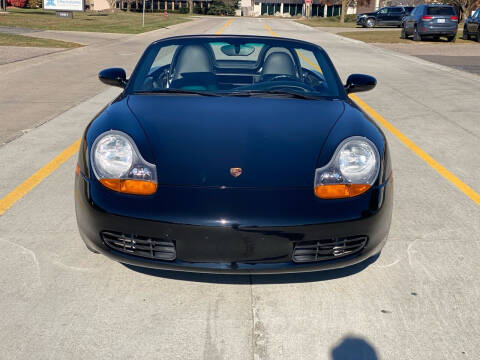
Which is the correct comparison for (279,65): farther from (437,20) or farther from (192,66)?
(437,20)

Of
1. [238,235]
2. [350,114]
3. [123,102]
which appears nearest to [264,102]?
[350,114]

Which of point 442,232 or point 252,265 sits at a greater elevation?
point 252,265

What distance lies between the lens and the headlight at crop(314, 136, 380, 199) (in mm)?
3061

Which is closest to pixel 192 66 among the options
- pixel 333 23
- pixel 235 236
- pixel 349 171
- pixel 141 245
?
pixel 349 171

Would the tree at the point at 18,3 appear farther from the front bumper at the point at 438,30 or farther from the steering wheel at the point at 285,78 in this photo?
the steering wheel at the point at 285,78

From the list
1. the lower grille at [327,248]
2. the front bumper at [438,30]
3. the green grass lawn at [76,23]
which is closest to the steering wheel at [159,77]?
the lower grille at [327,248]

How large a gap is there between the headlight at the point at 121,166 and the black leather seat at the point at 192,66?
1254mm

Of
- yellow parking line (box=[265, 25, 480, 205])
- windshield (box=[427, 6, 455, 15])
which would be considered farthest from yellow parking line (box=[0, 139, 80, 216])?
windshield (box=[427, 6, 455, 15])

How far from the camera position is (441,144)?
7.08 meters

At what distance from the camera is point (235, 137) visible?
11.1 feet

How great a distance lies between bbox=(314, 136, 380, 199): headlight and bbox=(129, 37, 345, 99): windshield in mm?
944

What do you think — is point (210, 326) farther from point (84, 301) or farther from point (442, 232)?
point (442, 232)

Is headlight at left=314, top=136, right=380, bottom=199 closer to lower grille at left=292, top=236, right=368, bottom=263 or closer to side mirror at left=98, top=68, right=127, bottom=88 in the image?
lower grille at left=292, top=236, right=368, bottom=263

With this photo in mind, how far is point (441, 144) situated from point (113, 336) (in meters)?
5.41
